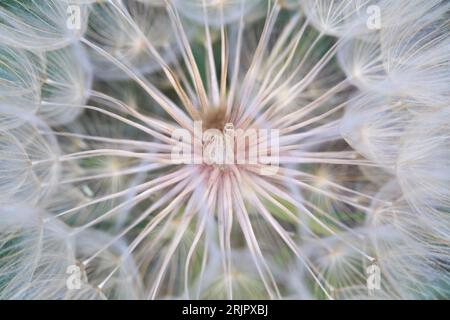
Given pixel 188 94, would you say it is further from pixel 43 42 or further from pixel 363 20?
pixel 363 20

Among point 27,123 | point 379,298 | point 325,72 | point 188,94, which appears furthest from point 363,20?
point 27,123

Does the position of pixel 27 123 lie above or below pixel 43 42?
below

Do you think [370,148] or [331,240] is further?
[331,240]

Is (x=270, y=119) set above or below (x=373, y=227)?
above

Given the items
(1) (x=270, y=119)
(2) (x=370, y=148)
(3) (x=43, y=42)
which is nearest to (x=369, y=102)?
(2) (x=370, y=148)

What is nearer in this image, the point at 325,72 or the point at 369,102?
the point at 369,102
